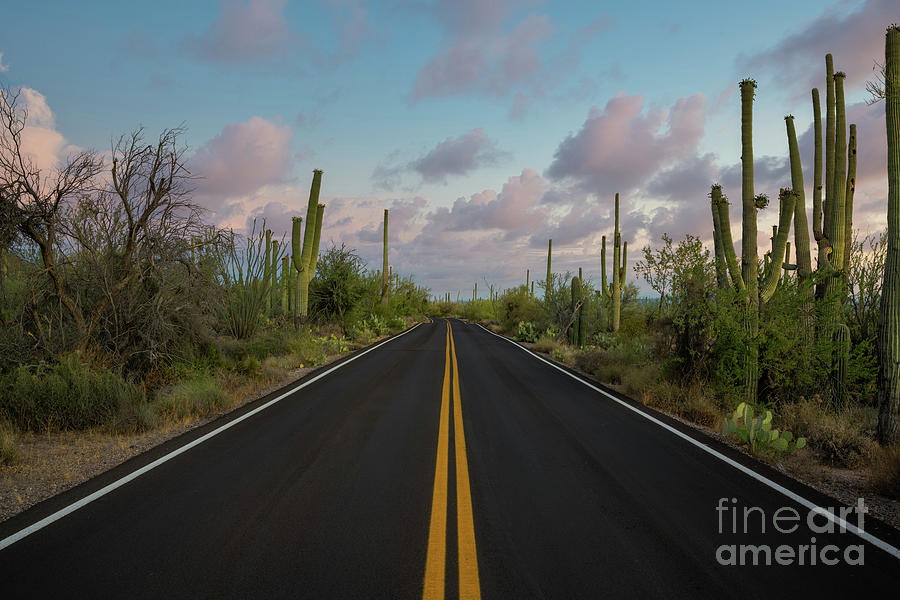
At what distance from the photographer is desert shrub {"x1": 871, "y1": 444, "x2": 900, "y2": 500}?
543 centimetres

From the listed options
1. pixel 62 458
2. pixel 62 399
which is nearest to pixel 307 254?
pixel 62 399

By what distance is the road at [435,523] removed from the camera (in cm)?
343

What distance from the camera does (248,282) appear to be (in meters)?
16.2

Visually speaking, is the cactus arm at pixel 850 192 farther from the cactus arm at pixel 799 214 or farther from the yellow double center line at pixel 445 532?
the yellow double center line at pixel 445 532

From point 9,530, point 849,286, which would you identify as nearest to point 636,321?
point 849,286

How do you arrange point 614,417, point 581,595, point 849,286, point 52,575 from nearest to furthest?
point 581,595 < point 52,575 < point 614,417 < point 849,286

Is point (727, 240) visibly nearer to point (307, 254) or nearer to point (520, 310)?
point (307, 254)

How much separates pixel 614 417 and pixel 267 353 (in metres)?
11.1

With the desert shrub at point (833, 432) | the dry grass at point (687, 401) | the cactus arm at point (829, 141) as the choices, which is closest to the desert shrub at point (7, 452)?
the dry grass at point (687, 401)

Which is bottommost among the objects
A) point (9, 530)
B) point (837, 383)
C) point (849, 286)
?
point (9, 530)

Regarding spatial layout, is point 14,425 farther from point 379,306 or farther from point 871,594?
point 379,306

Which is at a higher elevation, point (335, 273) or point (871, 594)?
point (335, 273)

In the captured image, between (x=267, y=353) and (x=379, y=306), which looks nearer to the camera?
(x=267, y=353)

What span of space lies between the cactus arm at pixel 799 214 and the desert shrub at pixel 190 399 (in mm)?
12047
